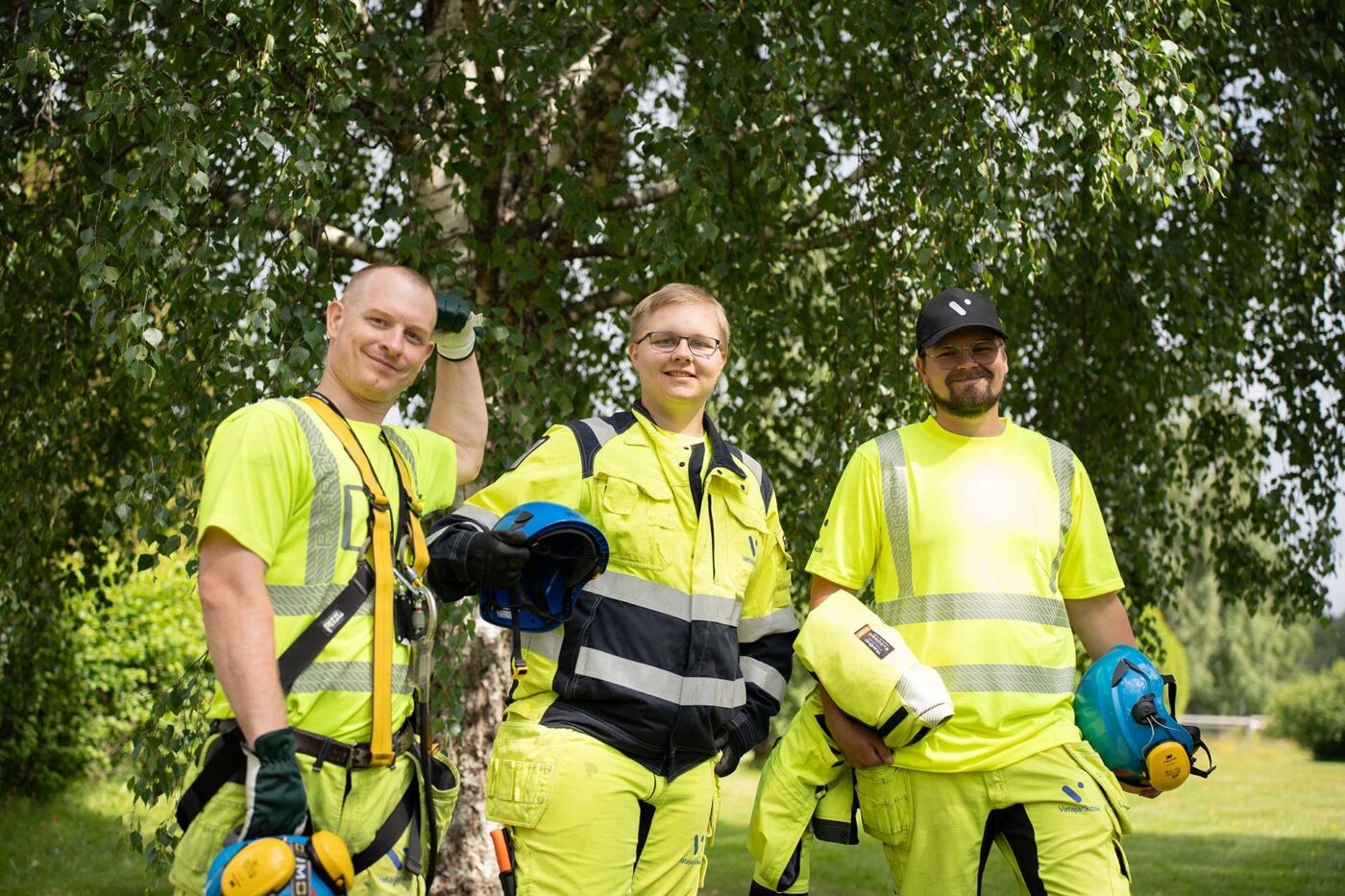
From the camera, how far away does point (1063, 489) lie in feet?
10.9

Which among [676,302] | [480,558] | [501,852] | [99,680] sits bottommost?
[99,680]

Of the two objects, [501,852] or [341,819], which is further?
[501,852]

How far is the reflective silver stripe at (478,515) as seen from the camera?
2.89 meters

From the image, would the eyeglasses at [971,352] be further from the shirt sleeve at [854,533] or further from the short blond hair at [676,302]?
the short blond hair at [676,302]

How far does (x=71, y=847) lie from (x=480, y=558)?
27.5 feet

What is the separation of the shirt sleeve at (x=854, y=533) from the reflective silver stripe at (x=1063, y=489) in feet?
1.55

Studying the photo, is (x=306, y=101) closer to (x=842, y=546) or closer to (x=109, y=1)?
(x=109, y=1)

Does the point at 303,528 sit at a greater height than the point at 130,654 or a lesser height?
greater

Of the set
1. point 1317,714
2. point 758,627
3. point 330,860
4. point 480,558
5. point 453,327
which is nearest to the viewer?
point 330,860

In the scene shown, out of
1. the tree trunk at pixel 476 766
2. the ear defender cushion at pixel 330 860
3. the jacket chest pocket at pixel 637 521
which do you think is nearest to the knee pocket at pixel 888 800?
the jacket chest pocket at pixel 637 521

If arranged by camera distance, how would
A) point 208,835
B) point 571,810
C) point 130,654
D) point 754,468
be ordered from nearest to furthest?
point 208,835 < point 571,810 < point 754,468 < point 130,654

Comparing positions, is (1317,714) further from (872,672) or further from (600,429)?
(600,429)

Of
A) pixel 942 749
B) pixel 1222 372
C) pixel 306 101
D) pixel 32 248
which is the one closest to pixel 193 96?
pixel 306 101

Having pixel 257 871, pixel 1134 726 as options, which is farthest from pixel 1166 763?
pixel 257 871
